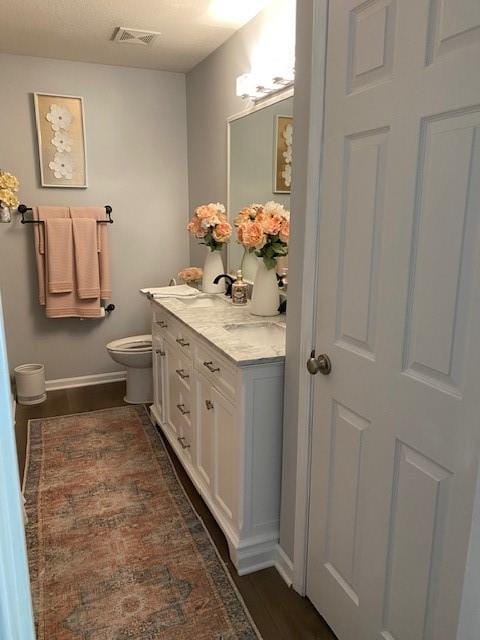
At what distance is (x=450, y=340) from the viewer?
1.08 m

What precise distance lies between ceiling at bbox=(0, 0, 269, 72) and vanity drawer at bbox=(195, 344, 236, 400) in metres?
1.78

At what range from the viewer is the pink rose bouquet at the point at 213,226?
2.88 metres

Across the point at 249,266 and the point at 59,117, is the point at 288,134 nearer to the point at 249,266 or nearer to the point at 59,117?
the point at 249,266

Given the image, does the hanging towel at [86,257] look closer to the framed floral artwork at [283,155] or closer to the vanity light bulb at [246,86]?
the vanity light bulb at [246,86]

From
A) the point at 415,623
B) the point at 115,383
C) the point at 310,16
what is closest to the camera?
the point at 415,623

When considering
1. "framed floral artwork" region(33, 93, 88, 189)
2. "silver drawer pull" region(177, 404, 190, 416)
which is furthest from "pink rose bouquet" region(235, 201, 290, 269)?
"framed floral artwork" region(33, 93, 88, 189)

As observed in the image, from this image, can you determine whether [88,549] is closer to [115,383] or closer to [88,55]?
[115,383]

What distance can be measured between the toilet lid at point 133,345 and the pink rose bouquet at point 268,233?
4.85 ft

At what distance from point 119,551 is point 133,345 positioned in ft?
5.81

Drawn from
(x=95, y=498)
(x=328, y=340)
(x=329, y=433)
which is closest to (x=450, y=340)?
(x=328, y=340)

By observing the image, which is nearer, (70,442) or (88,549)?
(88,549)

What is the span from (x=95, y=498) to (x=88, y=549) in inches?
14.6

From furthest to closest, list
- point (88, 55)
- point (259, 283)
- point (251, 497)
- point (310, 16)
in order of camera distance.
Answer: point (88, 55)
point (259, 283)
point (251, 497)
point (310, 16)

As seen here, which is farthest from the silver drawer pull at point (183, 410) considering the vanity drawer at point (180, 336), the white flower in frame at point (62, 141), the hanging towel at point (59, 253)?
the white flower in frame at point (62, 141)
